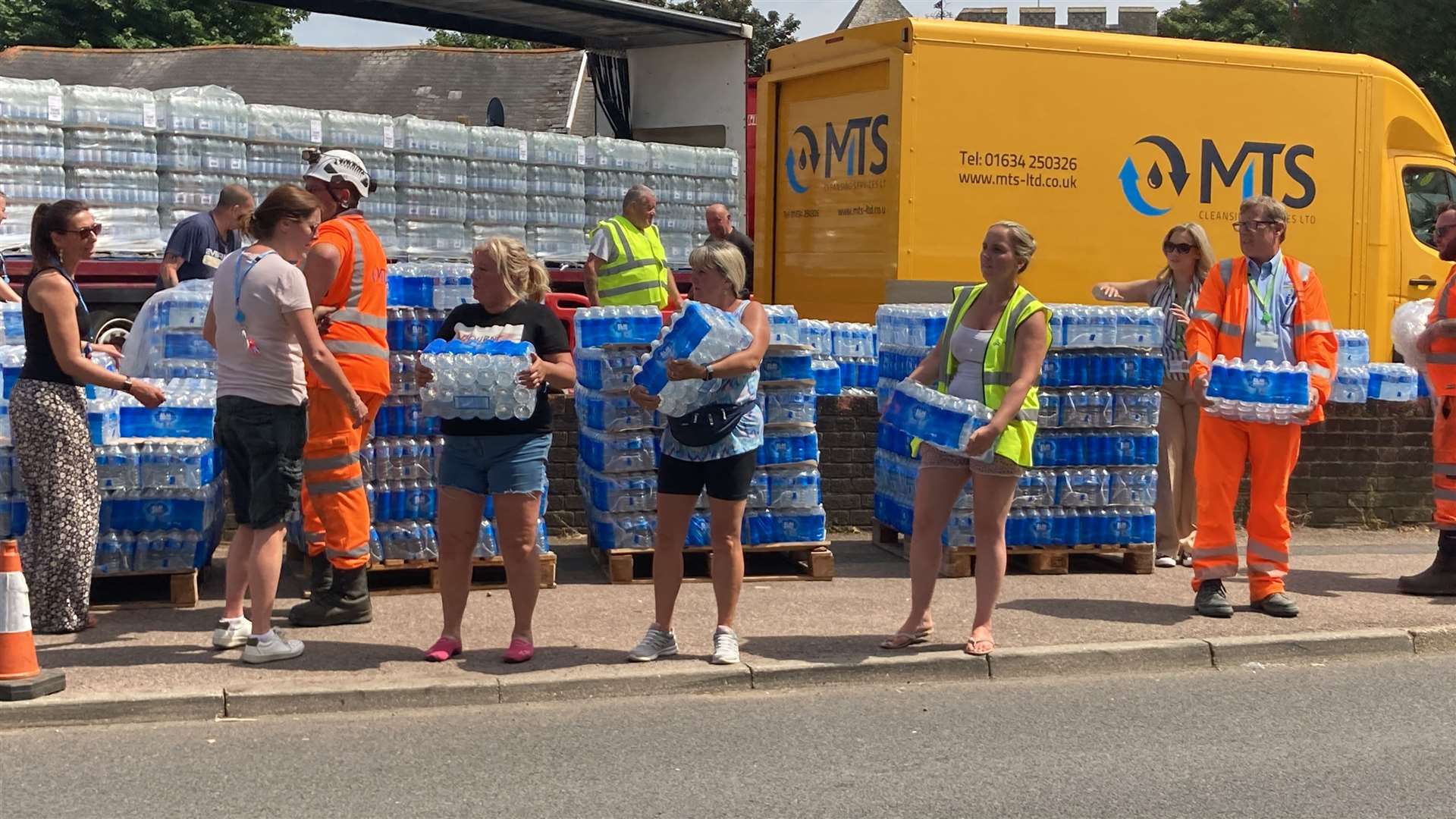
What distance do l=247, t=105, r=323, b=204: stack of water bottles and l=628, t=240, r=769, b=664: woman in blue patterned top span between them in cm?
799

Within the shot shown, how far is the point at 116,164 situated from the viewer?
528 inches

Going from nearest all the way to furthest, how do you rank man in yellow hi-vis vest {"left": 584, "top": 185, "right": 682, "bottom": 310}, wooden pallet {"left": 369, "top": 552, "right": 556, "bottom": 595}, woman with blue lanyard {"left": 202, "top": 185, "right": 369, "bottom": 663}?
woman with blue lanyard {"left": 202, "top": 185, "right": 369, "bottom": 663} → wooden pallet {"left": 369, "top": 552, "right": 556, "bottom": 595} → man in yellow hi-vis vest {"left": 584, "top": 185, "right": 682, "bottom": 310}

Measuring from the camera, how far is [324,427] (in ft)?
24.9

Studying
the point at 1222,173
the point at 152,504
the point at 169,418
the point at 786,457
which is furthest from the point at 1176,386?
the point at 152,504

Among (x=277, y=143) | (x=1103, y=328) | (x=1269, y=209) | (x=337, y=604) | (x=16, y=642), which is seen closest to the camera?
(x=16, y=642)

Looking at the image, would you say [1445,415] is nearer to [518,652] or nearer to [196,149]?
[518,652]

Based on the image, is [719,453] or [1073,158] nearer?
[719,453]

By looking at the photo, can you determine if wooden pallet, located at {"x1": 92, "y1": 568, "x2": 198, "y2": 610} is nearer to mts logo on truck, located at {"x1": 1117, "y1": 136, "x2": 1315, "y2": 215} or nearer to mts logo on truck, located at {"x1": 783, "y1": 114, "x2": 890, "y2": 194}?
mts logo on truck, located at {"x1": 783, "y1": 114, "x2": 890, "y2": 194}

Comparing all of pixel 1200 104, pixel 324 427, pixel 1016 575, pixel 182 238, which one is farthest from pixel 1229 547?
Result: pixel 182 238

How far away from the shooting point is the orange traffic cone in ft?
21.1

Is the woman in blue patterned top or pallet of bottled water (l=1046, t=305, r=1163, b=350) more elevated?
pallet of bottled water (l=1046, t=305, r=1163, b=350)

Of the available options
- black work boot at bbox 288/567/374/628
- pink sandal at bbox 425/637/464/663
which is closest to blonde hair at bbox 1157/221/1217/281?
pink sandal at bbox 425/637/464/663

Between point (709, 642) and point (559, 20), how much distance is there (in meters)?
11.8

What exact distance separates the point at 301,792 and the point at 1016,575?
17.3 feet
